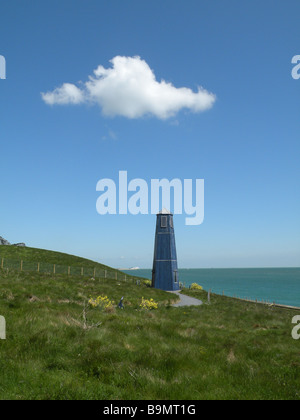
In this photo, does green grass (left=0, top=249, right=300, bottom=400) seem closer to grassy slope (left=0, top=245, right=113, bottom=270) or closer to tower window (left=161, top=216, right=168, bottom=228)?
tower window (left=161, top=216, right=168, bottom=228)

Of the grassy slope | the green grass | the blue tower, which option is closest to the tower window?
the blue tower

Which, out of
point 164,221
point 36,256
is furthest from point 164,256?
point 36,256

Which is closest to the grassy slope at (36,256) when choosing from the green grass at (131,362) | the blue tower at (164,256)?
the blue tower at (164,256)

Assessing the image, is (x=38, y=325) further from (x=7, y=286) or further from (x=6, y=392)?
(x=7, y=286)

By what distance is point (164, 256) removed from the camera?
139 feet

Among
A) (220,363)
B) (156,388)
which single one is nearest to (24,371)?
(156,388)

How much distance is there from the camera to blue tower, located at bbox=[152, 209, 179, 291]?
42.3 m

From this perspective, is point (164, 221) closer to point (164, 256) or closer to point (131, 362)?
point (164, 256)

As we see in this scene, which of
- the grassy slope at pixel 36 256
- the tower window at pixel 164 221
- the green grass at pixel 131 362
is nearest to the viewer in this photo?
the green grass at pixel 131 362

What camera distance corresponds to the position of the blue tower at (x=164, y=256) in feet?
139

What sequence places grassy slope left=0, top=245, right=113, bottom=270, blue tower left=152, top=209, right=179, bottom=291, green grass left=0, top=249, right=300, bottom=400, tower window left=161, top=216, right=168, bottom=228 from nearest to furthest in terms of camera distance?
1. green grass left=0, top=249, right=300, bottom=400
2. blue tower left=152, top=209, right=179, bottom=291
3. tower window left=161, top=216, right=168, bottom=228
4. grassy slope left=0, top=245, right=113, bottom=270

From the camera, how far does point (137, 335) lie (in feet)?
35.0

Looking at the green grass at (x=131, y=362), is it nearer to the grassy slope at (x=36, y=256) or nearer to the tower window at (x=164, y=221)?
the tower window at (x=164, y=221)

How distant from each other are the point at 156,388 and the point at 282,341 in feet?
30.0
